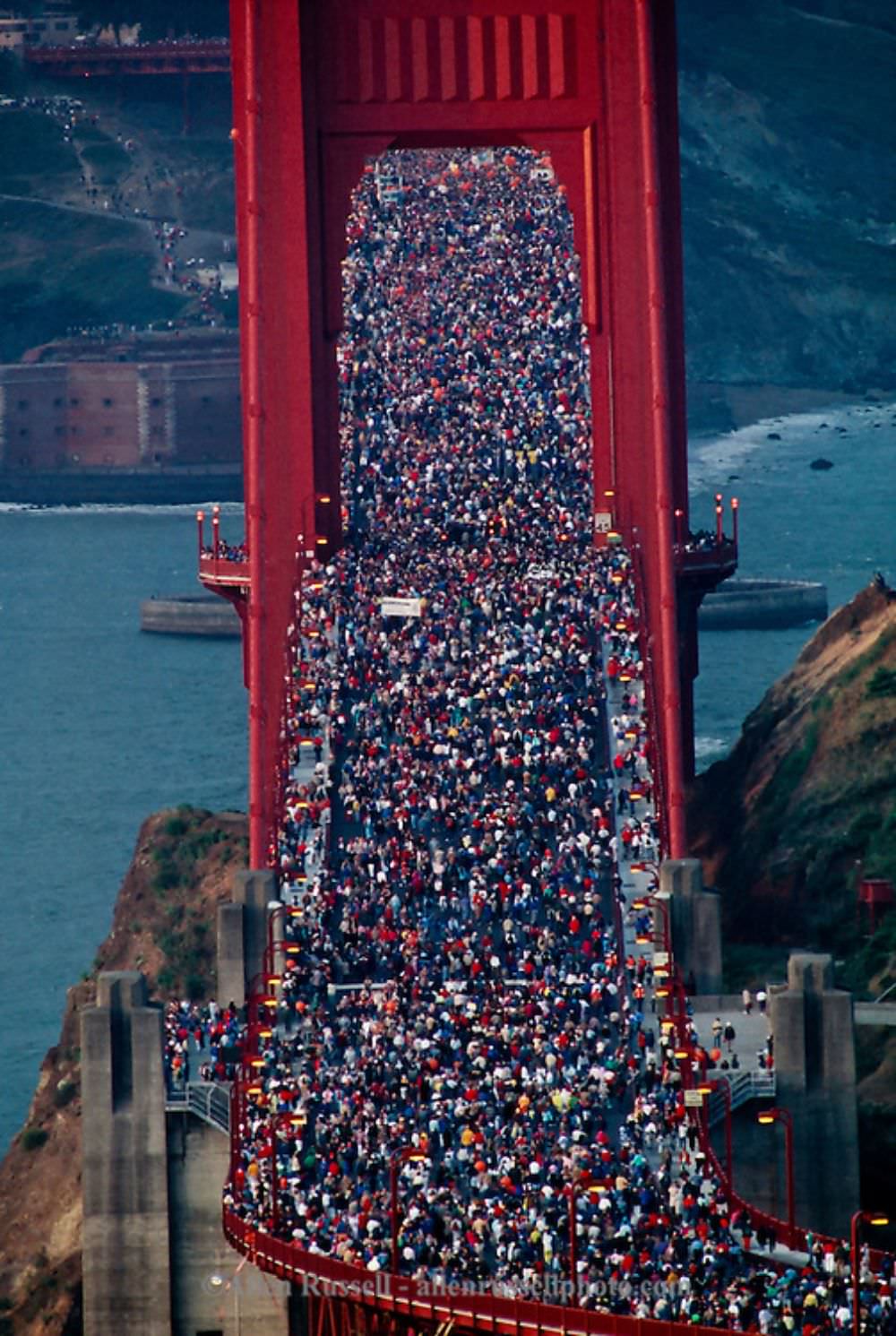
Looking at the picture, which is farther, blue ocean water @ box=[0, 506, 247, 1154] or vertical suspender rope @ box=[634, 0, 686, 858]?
blue ocean water @ box=[0, 506, 247, 1154]

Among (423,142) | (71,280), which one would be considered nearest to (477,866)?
(423,142)

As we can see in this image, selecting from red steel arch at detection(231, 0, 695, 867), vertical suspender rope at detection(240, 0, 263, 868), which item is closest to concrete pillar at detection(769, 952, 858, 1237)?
vertical suspender rope at detection(240, 0, 263, 868)

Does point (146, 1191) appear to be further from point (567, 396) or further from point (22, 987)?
point (22, 987)

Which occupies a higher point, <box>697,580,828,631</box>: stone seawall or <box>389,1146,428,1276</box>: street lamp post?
<box>697,580,828,631</box>: stone seawall

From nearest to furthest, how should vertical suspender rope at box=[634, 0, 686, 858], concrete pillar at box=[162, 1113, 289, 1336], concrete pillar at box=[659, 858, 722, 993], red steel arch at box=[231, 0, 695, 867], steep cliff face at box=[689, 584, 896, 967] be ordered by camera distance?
concrete pillar at box=[162, 1113, 289, 1336] → concrete pillar at box=[659, 858, 722, 993] → vertical suspender rope at box=[634, 0, 686, 858] → steep cliff face at box=[689, 584, 896, 967] → red steel arch at box=[231, 0, 695, 867]

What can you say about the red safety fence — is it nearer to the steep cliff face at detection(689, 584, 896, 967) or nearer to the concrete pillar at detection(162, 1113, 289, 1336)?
the concrete pillar at detection(162, 1113, 289, 1336)

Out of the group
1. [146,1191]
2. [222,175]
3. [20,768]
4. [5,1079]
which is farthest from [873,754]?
[222,175]
